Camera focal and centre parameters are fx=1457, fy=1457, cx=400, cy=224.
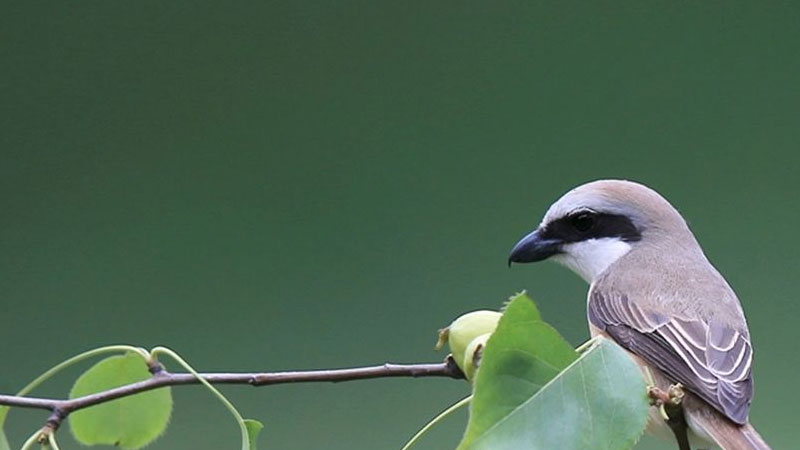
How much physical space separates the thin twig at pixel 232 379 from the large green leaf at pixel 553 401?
0.22m

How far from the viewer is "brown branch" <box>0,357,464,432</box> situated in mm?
1377

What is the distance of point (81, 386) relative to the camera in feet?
5.06

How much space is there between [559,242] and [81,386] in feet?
3.30

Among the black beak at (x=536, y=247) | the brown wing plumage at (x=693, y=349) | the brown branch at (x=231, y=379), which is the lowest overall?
the brown wing plumage at (x=693, y=349)

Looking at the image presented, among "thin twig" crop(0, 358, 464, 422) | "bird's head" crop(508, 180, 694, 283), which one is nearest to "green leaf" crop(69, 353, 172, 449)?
"thin twig" crop(0, 358, 464, 422)

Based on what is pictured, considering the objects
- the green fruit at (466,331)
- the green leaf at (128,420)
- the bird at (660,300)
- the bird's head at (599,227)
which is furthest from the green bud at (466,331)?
the bird's head at (599,227)

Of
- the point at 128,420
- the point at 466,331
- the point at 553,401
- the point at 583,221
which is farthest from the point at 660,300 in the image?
the point at 553,401

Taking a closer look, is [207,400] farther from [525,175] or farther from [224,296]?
[525,175]

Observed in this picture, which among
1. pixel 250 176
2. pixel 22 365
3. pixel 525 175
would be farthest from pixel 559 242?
pixel 22 365

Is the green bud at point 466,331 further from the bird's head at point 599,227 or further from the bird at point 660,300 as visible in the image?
the bird's head at point 599,227

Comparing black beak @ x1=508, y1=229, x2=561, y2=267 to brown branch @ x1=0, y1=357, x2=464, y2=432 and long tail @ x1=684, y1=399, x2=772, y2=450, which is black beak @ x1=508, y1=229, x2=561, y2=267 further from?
brown branch @ x1=0, y1=357, x2=464, y2=432

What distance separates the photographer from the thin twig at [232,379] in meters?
1.38

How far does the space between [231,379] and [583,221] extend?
1047mm

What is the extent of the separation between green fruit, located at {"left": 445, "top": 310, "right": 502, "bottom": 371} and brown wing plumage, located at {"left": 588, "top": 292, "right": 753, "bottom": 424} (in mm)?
385
